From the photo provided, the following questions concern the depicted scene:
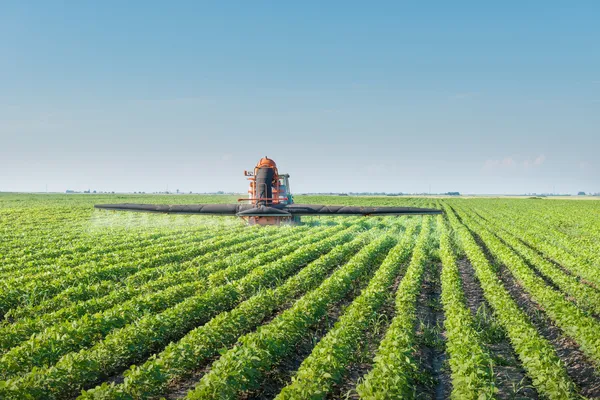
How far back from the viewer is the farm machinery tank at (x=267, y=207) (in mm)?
16516

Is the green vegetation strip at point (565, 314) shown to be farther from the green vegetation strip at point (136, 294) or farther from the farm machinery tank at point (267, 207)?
the green vegetation strip at point (136, 294)

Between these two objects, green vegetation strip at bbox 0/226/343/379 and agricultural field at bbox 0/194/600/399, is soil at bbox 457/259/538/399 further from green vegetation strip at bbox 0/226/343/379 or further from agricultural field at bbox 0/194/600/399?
green vegetation strip at bbox 0/226/343/379

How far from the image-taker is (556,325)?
830cm

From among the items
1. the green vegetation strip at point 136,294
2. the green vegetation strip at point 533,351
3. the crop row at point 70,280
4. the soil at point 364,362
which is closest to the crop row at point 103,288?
the green vegetation strip at point 136,294

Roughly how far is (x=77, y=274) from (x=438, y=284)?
975 cm

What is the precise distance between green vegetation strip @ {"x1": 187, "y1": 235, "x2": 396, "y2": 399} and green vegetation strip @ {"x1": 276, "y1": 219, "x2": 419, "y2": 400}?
511mm

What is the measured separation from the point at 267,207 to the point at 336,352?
1146cm

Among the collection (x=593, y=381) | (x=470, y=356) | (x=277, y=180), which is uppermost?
(x=277, y=180)

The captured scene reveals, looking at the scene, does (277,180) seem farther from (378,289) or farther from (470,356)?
(470,356)

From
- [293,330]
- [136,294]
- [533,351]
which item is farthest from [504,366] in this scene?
[136,294]

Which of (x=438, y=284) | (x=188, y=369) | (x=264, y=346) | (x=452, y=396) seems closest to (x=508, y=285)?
(x=438, y=284)

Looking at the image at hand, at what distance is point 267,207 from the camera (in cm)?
1700

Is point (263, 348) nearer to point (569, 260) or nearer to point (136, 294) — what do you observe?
point (136, 294)

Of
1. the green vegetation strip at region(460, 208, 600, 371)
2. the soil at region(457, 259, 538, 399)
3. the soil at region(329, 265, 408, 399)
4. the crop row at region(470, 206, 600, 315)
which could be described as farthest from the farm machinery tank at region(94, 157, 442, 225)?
the soil at region(329, 265, 408, 399)
